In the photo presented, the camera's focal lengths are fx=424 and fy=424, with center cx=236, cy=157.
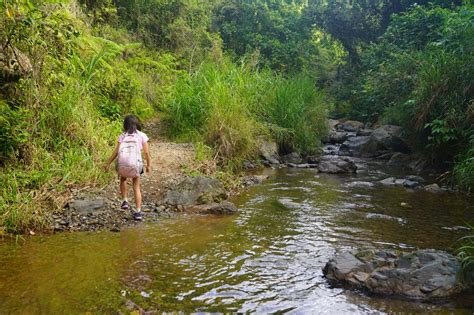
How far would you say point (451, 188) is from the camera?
31.4 ft

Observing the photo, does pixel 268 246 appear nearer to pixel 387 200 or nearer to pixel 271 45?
pixel 387 200

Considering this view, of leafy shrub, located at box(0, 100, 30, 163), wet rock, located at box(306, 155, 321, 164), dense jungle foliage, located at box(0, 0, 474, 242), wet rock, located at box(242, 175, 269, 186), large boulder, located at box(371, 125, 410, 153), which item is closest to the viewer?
leafy shrub, located at box(0, 100, 30, 163)

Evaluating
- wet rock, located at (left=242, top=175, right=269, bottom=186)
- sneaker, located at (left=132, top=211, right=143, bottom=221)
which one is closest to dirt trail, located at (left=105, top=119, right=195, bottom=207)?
sneaker, located at (left=132, top=211, right=143, bottom=221)

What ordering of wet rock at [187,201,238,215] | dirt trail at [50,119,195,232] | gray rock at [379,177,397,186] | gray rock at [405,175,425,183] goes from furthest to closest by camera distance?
gray rock at [405,175,425,183], gray rock at [379,177,397,186], wet rock at [187,201,238,215], dirt trail at [50,119,195,232]

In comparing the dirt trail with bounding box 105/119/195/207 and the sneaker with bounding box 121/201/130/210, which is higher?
the dirt trail with bounding box 105/119/195/207

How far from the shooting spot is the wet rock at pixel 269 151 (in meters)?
12.5

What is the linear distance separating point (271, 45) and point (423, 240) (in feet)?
75.4

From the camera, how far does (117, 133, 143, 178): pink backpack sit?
661cm

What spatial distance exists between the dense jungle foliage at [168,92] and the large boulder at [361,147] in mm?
1087

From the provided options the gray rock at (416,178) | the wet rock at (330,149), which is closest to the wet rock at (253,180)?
the gray rock at (416,178)

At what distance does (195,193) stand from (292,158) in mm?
6000

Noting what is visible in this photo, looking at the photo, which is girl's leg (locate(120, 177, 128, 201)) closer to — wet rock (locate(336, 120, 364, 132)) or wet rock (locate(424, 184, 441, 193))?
wet rock (locate(424, 184, 441, 193))

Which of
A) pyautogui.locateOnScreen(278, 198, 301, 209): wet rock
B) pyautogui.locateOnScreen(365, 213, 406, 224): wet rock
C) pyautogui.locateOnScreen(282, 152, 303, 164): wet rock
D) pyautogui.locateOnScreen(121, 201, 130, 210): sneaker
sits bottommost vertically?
pyautogui.locateOnScreen(365, 213, 406, 224): wet rock

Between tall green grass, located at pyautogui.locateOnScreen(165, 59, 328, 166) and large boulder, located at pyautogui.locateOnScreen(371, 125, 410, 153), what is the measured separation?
7.06 feet
